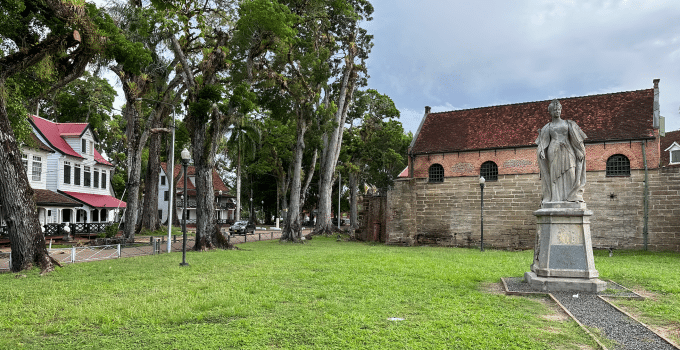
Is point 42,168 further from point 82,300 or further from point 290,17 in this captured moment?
point 82,300

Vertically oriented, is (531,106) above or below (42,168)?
above

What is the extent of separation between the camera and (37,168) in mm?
26078

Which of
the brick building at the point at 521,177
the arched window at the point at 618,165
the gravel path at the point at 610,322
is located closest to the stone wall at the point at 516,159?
the brick building at the point at 521,177

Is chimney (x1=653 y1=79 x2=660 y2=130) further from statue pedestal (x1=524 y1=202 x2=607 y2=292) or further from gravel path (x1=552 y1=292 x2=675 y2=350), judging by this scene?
gravel path (x1=552 y1=292 x2=675 y2=350)

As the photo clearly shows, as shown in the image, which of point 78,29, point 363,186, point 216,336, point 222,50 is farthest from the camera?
point 363,186

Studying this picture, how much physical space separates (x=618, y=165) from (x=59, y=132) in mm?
34605

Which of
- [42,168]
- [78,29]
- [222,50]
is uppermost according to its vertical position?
[222,50]

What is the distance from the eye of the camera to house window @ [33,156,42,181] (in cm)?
2577

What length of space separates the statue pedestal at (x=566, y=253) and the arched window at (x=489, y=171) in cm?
1514

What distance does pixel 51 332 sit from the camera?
600cm

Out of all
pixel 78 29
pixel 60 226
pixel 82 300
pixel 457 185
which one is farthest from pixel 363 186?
pixel 82 300

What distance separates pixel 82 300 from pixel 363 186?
46.5 m

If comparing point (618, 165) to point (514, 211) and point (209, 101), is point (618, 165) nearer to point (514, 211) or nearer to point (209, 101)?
point (514, 211)

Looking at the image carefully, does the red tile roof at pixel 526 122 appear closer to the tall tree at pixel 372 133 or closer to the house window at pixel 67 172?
the tall tree at pixel 372 133
